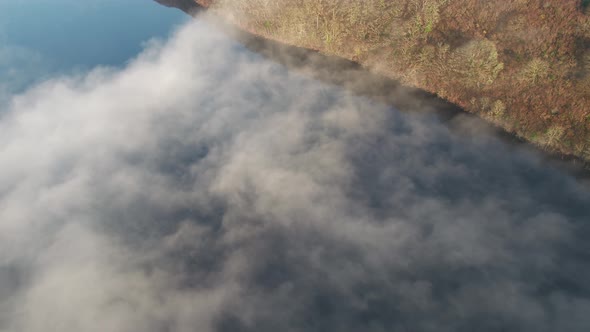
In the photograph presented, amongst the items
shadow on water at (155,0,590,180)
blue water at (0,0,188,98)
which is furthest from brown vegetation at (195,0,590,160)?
blue water at (0,0,188,98)

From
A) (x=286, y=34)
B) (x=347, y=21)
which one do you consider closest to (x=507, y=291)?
(x=347, y=21)

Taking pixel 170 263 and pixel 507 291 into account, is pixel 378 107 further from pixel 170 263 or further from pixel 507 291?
pixel 170 263

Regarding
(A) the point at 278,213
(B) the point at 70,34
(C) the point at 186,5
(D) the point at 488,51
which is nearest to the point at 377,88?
(D) the point at 488,51

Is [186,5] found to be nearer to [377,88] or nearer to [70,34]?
[70,34]

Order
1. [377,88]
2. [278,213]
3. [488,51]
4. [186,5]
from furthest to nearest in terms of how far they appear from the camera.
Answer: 1. [186,5]
2. [377,88]
3. [488,51]
4. [278,213]

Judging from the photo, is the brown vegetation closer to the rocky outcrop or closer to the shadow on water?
the shadow on water
